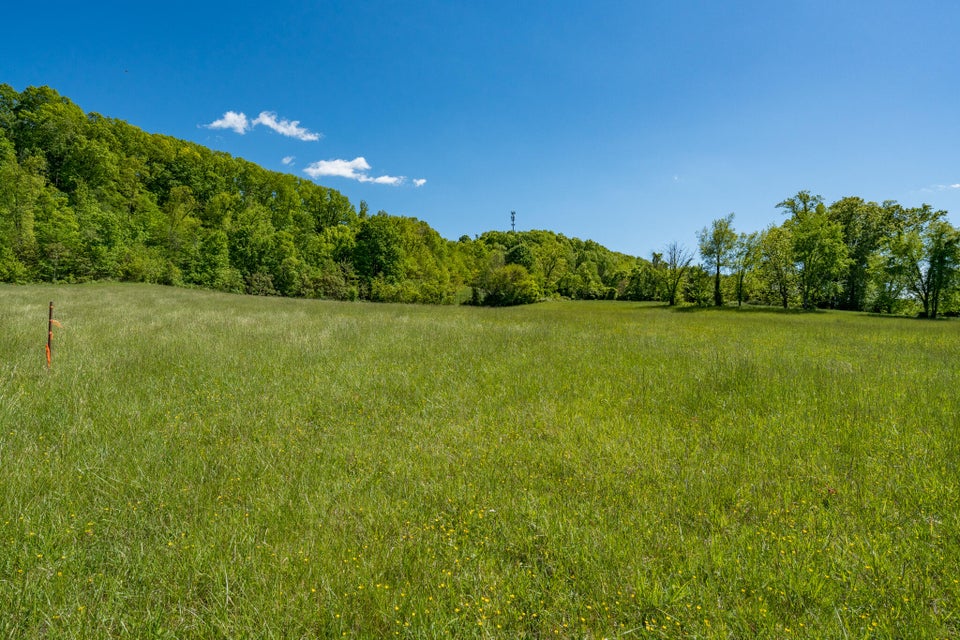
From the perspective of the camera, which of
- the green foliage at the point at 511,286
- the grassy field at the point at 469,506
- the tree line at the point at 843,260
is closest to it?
the grassy field at the point at 469,506

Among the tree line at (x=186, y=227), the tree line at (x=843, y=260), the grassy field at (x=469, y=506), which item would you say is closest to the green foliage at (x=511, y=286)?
the tree line at (x=186, y=227)

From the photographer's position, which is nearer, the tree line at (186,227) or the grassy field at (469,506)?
the grassy field at (469,506)

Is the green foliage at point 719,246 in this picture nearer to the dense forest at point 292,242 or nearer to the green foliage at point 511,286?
the dense forest at point 292,242

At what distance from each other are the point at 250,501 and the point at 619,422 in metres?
4.74

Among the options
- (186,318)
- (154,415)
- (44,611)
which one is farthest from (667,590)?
(186,318)

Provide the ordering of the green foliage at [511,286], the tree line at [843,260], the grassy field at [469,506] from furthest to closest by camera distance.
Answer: the green foliage at [511,286] < the tree line at [843,260] < the grassy field at [469,506]

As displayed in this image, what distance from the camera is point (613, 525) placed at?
10.1ft

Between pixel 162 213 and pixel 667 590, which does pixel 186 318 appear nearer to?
pixel 667 590

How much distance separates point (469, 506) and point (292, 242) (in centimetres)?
6598

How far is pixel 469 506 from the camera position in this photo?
3.33 meters

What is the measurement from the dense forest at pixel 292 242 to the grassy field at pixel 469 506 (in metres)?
47.0

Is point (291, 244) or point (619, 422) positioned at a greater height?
point (291, 244)

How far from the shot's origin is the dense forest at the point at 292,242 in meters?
37.1

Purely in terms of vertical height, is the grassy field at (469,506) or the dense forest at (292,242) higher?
the dense forest at (292,242)
